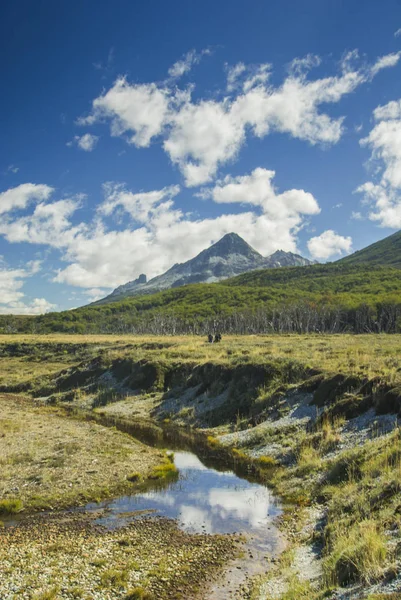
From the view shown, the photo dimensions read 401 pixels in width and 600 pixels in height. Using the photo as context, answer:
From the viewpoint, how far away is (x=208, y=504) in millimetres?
19500

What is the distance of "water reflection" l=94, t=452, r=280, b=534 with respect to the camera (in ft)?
57.4

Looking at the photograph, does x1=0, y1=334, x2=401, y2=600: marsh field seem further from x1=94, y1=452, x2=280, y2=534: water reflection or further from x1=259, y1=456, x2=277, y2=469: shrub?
x1=94, y1=452, x2=280, y2=534: water reflection

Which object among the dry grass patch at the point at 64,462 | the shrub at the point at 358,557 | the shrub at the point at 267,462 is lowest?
the shrub at the point at 267,462

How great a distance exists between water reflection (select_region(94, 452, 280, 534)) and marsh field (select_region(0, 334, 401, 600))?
2.49 feet

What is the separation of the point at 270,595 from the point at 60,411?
A: 1577 inches

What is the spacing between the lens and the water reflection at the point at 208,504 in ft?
57.4

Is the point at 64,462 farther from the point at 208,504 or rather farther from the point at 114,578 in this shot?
the point at 114,578

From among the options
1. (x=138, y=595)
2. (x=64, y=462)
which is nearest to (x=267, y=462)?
(x=64, y=462)

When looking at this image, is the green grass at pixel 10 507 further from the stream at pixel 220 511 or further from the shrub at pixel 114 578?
the shrub at pixel 114 578

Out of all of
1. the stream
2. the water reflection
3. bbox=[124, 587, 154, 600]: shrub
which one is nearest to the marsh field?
bbox=[124, 587, 154, 600]: shrub

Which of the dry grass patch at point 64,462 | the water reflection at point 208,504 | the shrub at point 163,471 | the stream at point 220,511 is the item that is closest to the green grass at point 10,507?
the dry grass patch at point 64,462

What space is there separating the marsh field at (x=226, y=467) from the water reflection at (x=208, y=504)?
759mm

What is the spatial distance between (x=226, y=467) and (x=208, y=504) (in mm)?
5881

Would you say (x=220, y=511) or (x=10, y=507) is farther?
(x=10, y=507)
